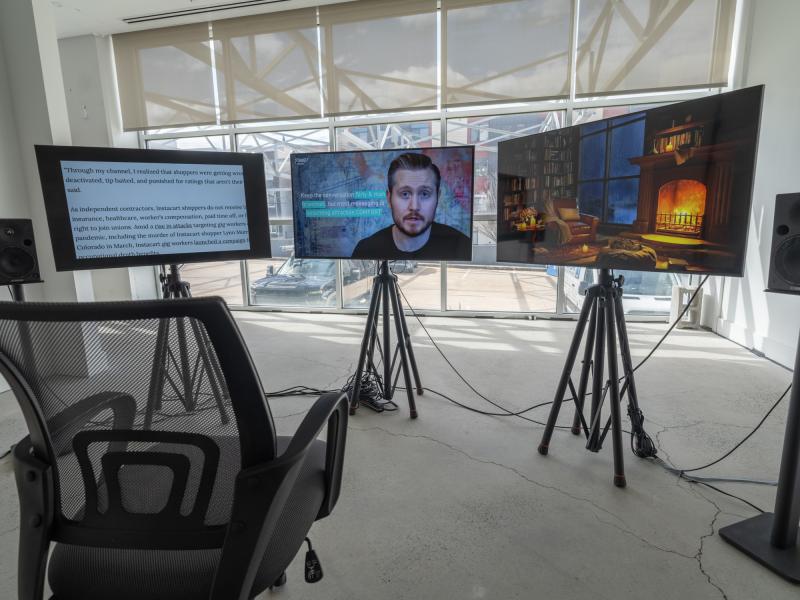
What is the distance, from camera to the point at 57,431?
0.86 metres

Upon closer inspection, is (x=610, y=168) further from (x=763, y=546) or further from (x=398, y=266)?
(x=398, y=266)

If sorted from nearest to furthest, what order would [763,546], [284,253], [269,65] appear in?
[763,546]
[269,65]
[284,253]

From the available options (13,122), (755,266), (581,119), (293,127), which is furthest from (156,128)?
(755,266)

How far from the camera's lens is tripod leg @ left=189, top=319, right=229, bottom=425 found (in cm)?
73

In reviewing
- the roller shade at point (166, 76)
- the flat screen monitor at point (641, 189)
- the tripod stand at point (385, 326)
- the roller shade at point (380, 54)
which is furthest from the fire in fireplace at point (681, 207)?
the roller shade at point (166, 76)

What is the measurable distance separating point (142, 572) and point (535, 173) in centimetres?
223

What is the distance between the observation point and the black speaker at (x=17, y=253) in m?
2.19

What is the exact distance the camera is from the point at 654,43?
4008 millimetres

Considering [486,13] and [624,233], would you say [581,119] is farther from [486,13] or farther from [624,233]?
[624,233]

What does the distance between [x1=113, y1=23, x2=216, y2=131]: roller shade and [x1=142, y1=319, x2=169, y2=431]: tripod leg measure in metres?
5.25

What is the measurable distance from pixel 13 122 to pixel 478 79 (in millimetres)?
4096

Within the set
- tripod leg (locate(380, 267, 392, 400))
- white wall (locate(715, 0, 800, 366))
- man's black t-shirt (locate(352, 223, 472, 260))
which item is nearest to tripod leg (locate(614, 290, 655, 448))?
man's black t-shirt (locate(352, 223, 472, 260))

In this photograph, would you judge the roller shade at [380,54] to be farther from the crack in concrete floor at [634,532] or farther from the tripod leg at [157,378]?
the tripod leg at [157,378]

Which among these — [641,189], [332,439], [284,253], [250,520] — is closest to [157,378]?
[250,520]
